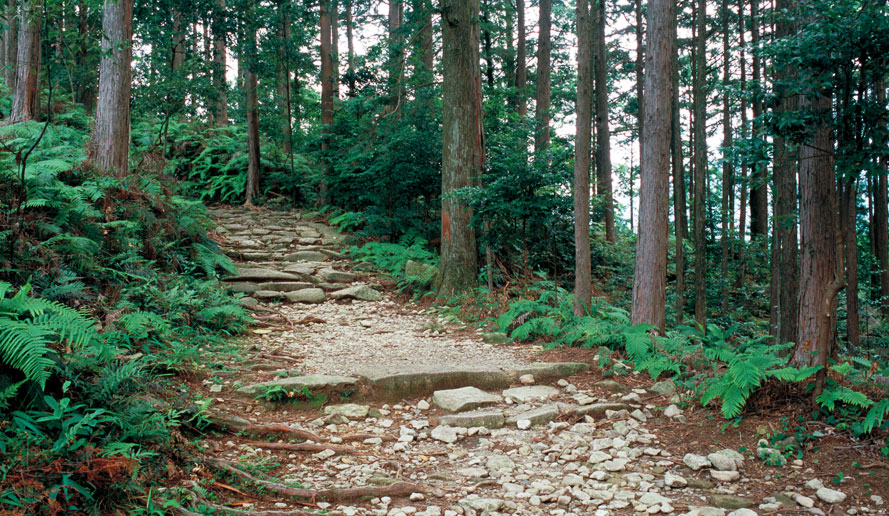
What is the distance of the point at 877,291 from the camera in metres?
13.1

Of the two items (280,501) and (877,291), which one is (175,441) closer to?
(280,501)

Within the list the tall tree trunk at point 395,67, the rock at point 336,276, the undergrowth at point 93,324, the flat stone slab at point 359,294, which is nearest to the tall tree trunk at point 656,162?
the flat stone slab at point 359,294

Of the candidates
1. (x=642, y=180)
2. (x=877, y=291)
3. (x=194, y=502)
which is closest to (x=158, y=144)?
(x=642, y=180)

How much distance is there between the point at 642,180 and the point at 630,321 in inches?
70.2

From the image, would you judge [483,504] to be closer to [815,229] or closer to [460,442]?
[460,442]

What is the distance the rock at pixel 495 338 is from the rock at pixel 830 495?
13.1ft

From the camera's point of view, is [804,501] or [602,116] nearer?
[804,501]

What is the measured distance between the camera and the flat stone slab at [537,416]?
4.28m

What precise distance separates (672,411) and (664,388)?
0.43m

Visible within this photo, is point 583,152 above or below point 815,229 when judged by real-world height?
above

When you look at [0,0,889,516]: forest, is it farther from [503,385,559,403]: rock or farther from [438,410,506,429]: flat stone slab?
[438,410,506,429]: flat stone slab

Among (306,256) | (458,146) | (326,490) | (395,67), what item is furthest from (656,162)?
(395,67)

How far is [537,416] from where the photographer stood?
14.1ft

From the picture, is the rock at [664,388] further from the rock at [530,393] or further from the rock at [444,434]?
the rock at [444,434]
